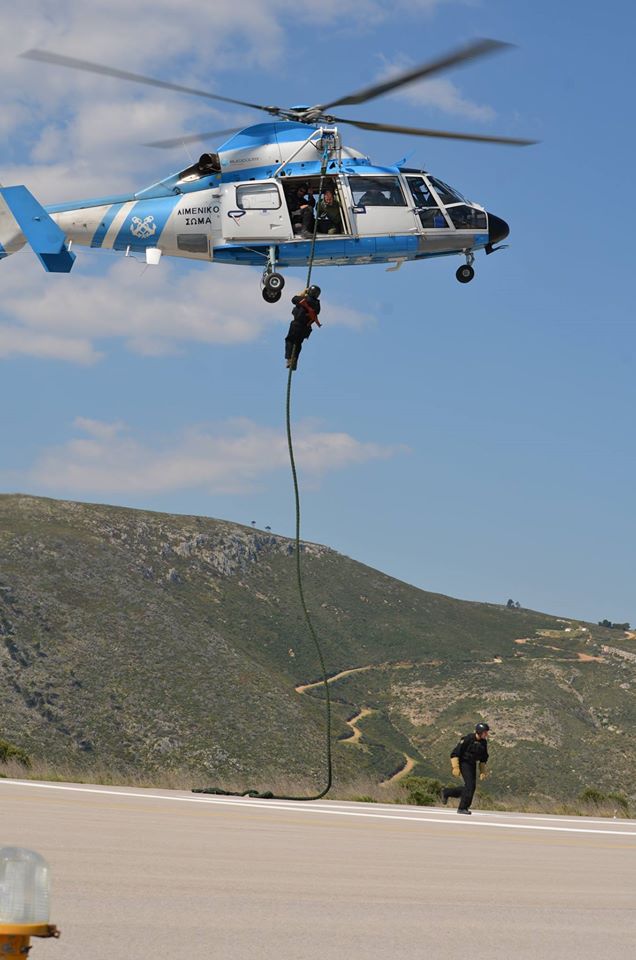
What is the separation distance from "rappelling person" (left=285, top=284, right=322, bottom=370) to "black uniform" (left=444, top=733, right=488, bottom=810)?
22.6 feet

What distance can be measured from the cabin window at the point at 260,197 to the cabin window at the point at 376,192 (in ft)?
5.56

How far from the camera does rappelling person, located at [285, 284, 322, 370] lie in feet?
60.1

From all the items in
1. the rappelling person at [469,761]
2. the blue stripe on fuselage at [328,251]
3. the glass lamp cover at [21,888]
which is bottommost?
the glass lamp cover at [21,888]

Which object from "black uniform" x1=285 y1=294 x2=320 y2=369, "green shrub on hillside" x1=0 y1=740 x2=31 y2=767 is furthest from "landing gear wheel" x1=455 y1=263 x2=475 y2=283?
"green shrub on hillside" x1=0 y1=740 x2=31 y2=767

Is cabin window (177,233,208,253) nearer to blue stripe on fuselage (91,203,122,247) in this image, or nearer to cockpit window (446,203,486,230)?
blue stripe on fuselage (91,203,122,247)

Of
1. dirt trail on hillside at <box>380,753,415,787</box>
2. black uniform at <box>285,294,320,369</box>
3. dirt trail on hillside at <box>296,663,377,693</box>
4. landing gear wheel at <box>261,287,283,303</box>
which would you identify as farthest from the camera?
dirt trail on hillside at <box>296,663,377,693</box>

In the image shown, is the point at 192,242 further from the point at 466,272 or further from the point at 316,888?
the point at 316,888

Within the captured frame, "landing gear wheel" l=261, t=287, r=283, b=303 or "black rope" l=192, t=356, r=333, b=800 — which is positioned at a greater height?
"landing gear wheel" l=261, t=287, r=283, b=303

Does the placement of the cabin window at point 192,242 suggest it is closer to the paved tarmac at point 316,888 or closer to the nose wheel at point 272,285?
the nose wheel at point 272,285

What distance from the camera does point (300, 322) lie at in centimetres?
1852

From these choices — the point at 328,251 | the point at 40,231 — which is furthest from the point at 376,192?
the point at 40,231

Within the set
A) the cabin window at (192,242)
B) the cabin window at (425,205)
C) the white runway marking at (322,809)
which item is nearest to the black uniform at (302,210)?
the cabin window at (192,242)

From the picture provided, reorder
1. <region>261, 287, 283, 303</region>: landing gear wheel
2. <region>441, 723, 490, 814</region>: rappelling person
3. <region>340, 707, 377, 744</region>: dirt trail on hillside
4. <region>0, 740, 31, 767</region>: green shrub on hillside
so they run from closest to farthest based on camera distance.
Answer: <region>441, 723, 490, 814</region>: rappelling person
<region>261, 287, 283, 303</region>: landing gear wheel
<region>0, 740, 31, 767</region>: green shrub on hillside
<region>340, 707, 377, 744</region>: dirt trail on hillside

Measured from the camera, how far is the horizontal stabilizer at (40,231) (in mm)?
27344
